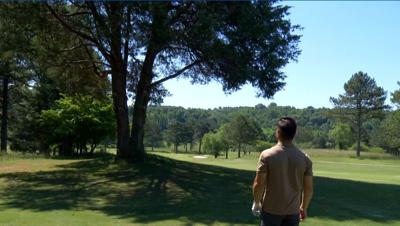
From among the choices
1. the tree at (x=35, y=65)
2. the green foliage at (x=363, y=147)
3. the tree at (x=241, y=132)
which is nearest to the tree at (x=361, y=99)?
the tree at (x=241, y=132)

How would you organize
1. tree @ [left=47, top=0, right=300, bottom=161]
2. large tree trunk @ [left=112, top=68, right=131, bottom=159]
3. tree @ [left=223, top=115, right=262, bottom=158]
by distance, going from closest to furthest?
tree @ [left=47, top=0, right=300, bottom=161]
large tree trunk @ [left=112, top=68, right=131, bottom=159]
tree @ [left=223, top=115, right=262, bottom=158]

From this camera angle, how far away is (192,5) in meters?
19.3

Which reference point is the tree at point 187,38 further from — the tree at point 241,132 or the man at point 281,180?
the tree at point 241,132

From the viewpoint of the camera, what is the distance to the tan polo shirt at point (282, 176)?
5996 millimetres

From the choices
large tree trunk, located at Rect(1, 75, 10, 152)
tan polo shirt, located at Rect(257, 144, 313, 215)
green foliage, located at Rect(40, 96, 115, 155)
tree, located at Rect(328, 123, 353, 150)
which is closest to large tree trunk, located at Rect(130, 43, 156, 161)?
green foliage, located at Rect(40, 96, 115, 155)

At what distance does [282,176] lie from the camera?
19.7ft

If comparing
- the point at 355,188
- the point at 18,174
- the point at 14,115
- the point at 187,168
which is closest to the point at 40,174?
the point at 18,174

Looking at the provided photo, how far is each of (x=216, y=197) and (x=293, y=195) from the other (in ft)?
31.9

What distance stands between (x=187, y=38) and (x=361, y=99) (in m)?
71.4

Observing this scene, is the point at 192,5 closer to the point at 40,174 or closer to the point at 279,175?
the point at 40,174

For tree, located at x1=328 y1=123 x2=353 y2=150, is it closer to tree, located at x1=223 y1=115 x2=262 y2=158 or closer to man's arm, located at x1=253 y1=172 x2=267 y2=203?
tree, located at x1=223 y1=115 x2=262 y2=158

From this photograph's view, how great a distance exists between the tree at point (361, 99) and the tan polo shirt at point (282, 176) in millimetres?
79381

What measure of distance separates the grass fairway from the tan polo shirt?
5218mm

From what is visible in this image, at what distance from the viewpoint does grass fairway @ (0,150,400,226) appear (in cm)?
1182
